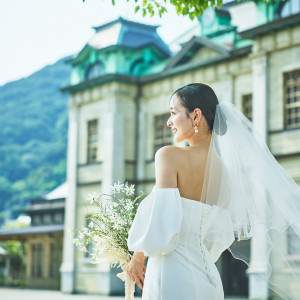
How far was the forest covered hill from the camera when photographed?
79000 millimetres

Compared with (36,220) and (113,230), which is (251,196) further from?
(36,220)

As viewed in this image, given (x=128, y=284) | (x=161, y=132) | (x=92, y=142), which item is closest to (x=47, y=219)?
(x=92, y=142)

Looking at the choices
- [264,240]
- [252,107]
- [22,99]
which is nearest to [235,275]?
[252,107]

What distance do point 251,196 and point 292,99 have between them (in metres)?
17.6

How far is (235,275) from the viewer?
80.7 ft

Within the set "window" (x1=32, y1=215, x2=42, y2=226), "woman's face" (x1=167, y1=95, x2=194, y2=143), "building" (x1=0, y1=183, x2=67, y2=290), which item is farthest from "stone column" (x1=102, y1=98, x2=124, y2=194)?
"woman's face" (x1=167, y1=95, x2=194, y2=143)

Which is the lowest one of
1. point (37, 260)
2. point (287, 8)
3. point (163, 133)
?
point (37, 260)

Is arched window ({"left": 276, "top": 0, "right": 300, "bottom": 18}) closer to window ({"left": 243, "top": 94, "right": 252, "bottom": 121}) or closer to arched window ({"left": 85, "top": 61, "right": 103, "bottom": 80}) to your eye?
window ({"left": 243, "top": 94, "right": 252, "bottom": 121})

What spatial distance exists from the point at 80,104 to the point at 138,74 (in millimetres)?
3199

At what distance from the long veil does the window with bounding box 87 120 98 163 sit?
24345mm

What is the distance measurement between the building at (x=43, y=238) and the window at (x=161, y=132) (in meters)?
7.54

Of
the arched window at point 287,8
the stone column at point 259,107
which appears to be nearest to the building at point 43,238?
the stone column at point 259,107

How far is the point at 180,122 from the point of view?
363cm

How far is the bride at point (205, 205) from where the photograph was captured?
336 cm
